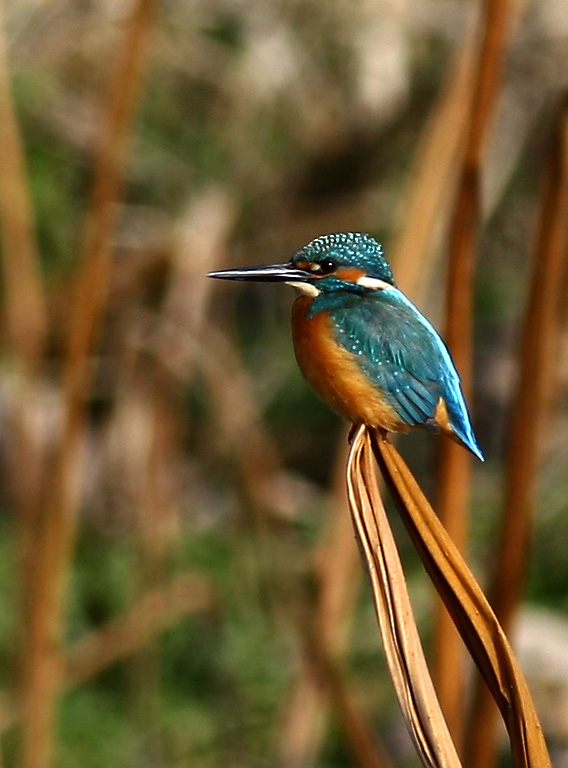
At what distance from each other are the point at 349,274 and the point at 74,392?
551mm

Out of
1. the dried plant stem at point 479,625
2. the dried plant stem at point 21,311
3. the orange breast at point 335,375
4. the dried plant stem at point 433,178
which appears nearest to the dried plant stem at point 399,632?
the dried plant stem at point 479,625

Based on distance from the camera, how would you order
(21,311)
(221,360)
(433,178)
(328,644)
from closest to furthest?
(433,178), (328,644), (21,311), (221,360)

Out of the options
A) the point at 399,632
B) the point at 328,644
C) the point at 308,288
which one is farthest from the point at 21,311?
the point at 399,632

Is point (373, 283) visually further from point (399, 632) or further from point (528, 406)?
point (399, 632)

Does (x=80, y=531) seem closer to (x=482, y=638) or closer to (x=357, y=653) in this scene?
(x=357, y=653)

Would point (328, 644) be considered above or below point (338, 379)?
below

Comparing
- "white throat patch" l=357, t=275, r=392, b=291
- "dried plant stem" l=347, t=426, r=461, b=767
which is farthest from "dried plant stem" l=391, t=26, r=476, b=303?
"dried plant stem" l=347, t=426, r=461, b=767

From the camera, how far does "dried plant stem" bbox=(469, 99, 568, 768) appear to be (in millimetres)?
1021

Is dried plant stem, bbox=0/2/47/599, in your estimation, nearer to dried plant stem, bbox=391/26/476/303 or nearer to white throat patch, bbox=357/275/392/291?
dried plant stem, bbox=391/26/476/303

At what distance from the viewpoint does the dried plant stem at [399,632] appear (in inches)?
27.7

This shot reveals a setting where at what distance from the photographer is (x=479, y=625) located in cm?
70

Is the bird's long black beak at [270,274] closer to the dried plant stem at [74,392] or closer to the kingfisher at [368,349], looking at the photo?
the kingfisher at [368,349]

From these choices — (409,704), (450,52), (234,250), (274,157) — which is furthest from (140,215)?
(409,704)

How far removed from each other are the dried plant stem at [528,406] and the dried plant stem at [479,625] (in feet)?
1.21
